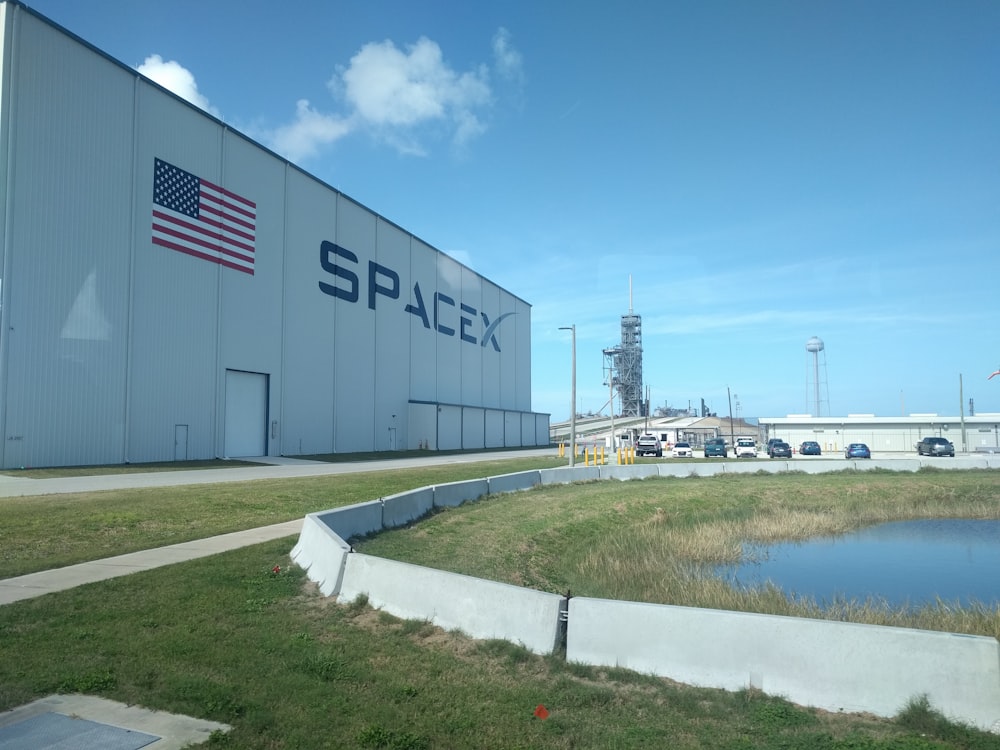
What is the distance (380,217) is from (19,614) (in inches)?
1852

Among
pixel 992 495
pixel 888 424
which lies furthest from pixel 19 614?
pixel 888 424

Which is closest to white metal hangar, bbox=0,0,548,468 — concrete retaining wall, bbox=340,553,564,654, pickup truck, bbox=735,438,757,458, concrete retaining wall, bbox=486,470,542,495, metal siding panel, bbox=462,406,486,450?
metal siding panel, bbox=462,406,486,450

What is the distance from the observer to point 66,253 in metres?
29.8

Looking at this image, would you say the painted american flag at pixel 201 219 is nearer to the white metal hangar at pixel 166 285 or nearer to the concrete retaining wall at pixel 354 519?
the white metal hangar at pixel 166 285

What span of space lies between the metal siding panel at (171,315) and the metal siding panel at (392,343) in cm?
1558

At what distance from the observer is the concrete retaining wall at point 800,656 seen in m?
5.37

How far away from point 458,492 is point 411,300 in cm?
3726

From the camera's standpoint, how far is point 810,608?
32.1 feet

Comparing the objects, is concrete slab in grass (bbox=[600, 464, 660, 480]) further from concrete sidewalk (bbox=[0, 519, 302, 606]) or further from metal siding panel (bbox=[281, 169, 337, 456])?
concrete sidewalk (bbox=[0, 519, 302, 606])

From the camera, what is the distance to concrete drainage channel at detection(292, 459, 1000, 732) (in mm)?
5418

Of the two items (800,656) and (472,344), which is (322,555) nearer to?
(800,656)

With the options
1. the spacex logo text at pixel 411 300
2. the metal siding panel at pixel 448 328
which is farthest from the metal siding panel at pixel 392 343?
the metal siding panel at pixel 448 328

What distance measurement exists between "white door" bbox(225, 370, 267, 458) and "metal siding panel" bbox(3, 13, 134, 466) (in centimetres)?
708

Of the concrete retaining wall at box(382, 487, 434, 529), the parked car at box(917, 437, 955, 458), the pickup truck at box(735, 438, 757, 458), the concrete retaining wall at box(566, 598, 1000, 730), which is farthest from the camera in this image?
the pickup truck at box(735, 438, 757, 458)
